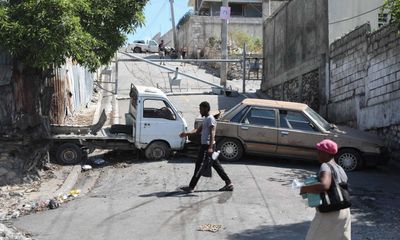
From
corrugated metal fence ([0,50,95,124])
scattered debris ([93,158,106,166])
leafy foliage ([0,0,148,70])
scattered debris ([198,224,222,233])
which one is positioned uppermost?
leafy foliage ([0,0,148,70])

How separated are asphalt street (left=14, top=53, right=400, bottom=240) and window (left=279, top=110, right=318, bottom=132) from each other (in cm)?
94

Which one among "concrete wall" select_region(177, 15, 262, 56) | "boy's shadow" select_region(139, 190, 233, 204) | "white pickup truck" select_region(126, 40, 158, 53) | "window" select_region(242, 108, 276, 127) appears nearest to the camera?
"boy's shadow" select_region(139, 190, 233, 204)

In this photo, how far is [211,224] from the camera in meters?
8.48

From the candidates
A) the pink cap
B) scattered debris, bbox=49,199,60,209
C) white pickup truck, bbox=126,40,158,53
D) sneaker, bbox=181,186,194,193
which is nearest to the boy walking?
sneaker, bbox=181,186,194,193

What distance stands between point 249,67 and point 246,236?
2439cm

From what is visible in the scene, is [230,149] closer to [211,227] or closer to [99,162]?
[99,162]

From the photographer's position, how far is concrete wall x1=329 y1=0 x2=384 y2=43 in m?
20.1

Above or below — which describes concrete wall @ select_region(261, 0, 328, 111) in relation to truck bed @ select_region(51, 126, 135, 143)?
above

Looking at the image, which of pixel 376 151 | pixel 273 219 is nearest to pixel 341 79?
pixel 376 151

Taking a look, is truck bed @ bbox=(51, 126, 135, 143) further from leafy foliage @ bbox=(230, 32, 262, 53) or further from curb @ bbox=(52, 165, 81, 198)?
leafy foliage @ bbox=(230, 32, 262, 53)

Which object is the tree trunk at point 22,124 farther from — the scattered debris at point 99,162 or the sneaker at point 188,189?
the sneaker at point 188,189

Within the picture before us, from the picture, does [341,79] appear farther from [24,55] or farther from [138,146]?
[24,55]

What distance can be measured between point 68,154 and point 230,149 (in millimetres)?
3775

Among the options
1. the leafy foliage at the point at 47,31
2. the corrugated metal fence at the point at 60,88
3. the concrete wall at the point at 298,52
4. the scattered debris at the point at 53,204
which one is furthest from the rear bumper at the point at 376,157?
the corrugated metal fence at the point at 60,88
